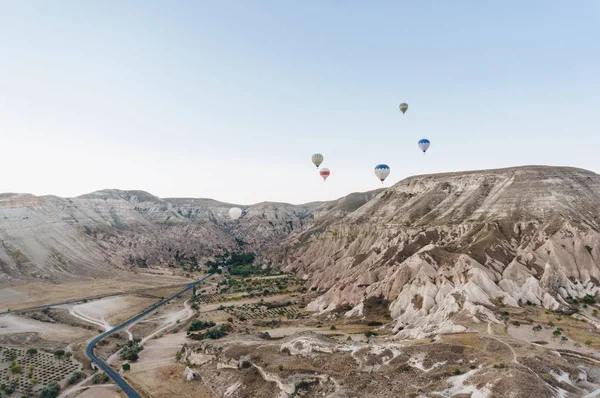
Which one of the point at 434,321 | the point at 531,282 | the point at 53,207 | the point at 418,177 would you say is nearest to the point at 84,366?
the point at 434,321

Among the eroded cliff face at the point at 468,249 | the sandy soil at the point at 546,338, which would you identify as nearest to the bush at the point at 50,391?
the eroded cliff face at the point at 468,249

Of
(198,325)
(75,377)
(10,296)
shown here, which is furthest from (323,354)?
(10,296)

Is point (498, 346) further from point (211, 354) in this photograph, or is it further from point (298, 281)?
point (298, 281)

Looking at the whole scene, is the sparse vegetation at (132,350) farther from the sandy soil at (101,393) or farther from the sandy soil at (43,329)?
the sandy soil at (43,329)

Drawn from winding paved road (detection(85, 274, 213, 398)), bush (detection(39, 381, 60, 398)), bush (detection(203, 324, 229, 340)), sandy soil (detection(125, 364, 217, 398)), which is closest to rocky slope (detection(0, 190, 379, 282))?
winding paved road (detection(85, 274, 213, 398))

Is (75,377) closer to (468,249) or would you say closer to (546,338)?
(546,338)

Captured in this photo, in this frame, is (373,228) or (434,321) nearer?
(434,321)
